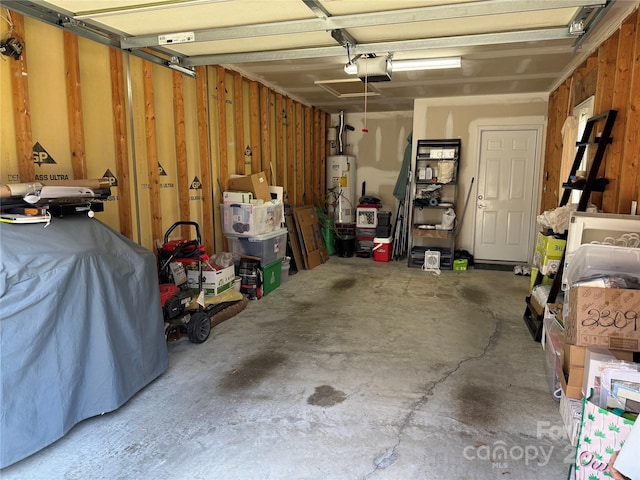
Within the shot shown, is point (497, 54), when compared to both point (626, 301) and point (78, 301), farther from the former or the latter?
point (78, 301)

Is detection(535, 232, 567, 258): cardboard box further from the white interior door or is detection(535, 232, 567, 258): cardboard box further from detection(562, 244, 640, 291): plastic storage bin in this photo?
the white interior door

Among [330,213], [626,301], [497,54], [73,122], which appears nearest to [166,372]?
[73,122]

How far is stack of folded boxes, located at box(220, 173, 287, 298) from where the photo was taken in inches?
188

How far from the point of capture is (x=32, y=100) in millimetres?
2830

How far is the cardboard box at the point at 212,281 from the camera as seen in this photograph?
12.9ft

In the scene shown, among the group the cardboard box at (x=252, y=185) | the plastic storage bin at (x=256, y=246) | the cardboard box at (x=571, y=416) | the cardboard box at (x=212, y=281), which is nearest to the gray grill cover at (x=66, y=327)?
the cardboard box at (x=212, y=281)

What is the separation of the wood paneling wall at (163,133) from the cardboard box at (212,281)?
47cm

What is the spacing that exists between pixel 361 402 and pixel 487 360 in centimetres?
120

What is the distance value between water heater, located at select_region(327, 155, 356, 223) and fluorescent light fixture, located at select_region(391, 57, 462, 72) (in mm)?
3408

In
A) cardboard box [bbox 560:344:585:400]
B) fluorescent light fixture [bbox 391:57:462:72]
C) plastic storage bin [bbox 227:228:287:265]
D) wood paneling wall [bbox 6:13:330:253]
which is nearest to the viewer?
cardboard box [bbox 560:344:585:400]

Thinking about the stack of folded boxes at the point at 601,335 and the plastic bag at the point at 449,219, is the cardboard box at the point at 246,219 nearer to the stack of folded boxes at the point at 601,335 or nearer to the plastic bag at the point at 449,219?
the plastic bag at the point at 449,219

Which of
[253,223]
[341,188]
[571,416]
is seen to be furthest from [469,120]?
[571,416]

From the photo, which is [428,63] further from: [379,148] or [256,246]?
[379,148]

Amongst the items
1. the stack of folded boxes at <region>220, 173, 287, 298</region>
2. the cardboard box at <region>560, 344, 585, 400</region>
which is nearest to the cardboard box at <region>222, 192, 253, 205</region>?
the stack of folded boxes at <region>220, 173, 287, 298</region>
